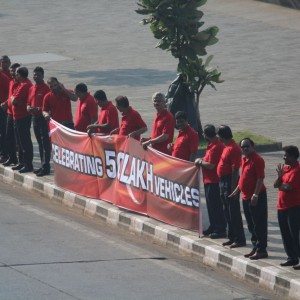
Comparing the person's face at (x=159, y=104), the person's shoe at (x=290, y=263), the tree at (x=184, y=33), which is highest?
the tree at (x=184, y=33)

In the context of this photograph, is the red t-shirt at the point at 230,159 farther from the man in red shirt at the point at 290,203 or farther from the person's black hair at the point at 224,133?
the man in red shirt at the point at 290,203

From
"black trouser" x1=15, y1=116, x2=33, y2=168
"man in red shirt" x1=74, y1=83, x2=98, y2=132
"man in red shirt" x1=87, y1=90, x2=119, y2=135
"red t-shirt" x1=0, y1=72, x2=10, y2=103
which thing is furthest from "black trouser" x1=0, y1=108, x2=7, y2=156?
"man in red shirt" x1=87, y1=90, x2=119, y2=135

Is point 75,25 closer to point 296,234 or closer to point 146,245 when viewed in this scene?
point 146,245

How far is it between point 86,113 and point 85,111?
0.04 meters

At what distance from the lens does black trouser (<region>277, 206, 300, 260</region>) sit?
14.3 m

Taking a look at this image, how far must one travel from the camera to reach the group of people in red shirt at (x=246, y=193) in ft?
47.0

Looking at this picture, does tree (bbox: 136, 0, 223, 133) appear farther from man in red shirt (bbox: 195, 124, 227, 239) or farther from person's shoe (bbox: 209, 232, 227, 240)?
person's shoe (bbox: 209, 232, 227, 240)

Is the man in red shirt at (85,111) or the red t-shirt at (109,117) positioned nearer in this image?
the red t-shirt at (109,117)

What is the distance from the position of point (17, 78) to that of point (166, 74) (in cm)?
1127

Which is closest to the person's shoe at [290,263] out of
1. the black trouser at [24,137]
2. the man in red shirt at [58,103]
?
the man in red shirt at [58,103]

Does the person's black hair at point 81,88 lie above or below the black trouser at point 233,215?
above

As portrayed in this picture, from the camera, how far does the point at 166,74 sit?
104 feet

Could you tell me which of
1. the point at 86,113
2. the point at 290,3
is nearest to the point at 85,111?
the point at 86,113

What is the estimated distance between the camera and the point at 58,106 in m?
20.1
